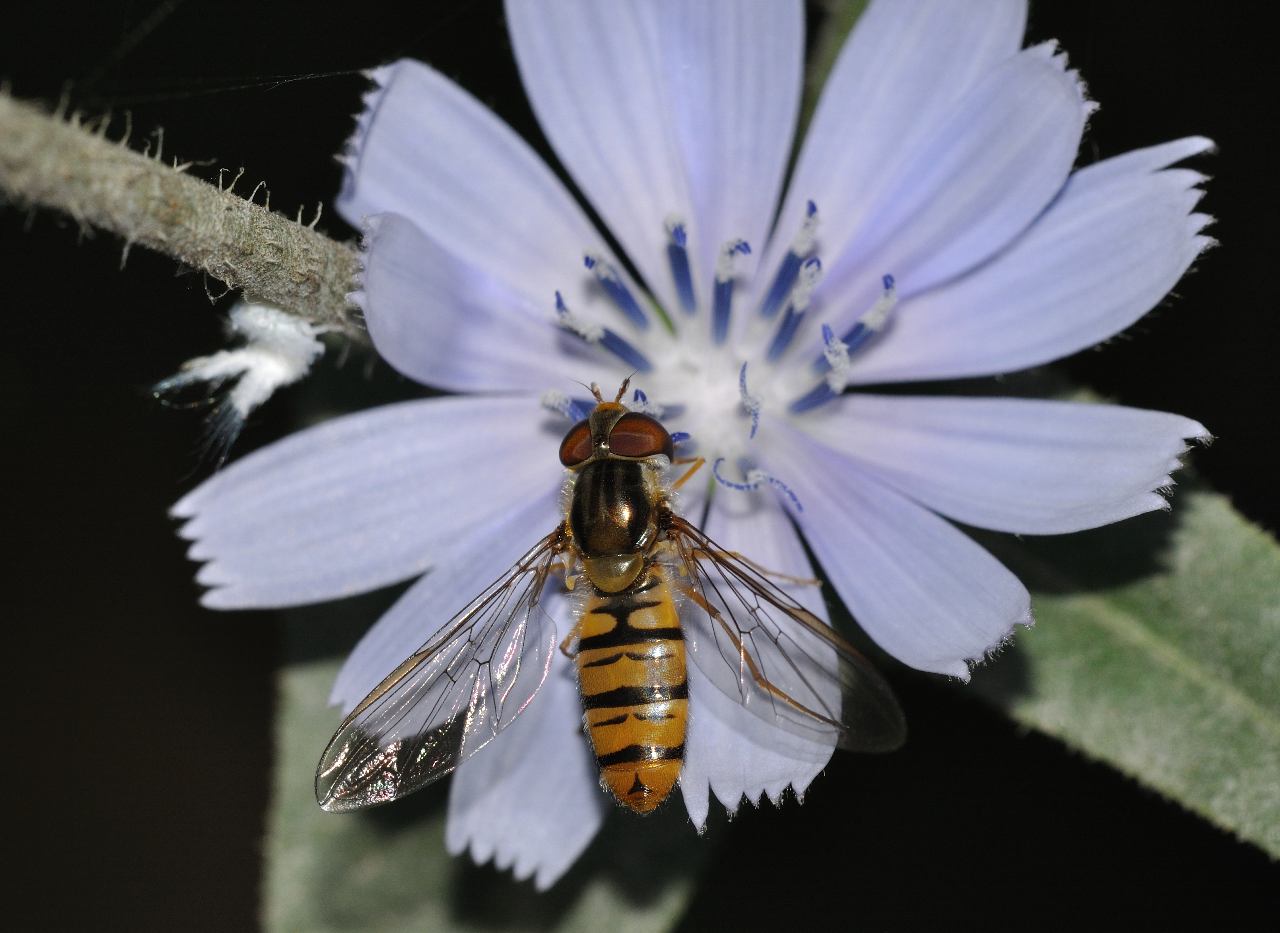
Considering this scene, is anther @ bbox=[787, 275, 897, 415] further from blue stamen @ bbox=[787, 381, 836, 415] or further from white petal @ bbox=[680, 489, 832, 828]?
white petal @ bbox=[680, 489, 832, 828]

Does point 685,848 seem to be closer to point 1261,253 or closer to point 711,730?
point 711,730

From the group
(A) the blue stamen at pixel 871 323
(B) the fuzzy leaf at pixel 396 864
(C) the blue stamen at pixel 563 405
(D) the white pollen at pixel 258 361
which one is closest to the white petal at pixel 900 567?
(A) the blue stamen at pixel 871 323

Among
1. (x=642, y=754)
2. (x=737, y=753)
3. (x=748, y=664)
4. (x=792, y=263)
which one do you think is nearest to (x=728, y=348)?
(x=792, y=263)

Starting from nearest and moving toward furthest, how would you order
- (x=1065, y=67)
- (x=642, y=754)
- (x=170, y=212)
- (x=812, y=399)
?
(x=170, y=212)
(x=642, y=754)
(x=1065, y=67)
(x=812, y=399)

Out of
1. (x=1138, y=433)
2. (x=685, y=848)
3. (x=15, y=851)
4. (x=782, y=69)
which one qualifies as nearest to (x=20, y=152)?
(x=782, y=69)

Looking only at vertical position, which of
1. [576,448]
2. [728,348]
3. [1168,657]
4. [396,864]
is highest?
[728,348]

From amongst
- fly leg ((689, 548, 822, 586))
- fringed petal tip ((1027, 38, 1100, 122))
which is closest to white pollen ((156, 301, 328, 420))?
fly leg ((689, 548, 822, 586))

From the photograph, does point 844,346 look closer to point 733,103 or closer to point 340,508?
point 733,103
